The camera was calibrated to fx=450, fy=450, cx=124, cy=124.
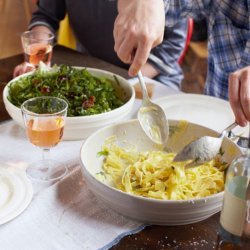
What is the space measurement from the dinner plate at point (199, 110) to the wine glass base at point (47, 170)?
40cm

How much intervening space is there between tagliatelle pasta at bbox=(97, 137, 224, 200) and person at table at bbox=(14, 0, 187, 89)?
0.89m

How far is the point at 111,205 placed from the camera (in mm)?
864

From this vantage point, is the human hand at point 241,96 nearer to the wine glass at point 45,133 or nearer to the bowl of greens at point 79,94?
the bowl of greens at point 79,94

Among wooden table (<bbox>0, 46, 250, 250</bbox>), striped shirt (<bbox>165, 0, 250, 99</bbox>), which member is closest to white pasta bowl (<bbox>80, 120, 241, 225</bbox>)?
wooden table (<bbox>0, 46, 250, 250</bbox>)

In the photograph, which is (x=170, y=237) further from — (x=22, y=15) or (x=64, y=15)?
(x=22, y=15)

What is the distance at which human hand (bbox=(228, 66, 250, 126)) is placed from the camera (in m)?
1.06

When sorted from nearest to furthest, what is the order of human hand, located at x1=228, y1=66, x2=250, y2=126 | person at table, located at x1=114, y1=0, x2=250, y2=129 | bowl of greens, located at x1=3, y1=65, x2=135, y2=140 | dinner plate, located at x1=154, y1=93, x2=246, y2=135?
human hand, located at x1=228, y1=66, x2=250, y2=126 < bowl of greens, located at x1=3, y1=65, x2=135, y2=140 < dinner plate, located at x1=154, y1=93, x2=246, y2=135 < person at table, located at x1=114, y1=0, x2=250, y2=129

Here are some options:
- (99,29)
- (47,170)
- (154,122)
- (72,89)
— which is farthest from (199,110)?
(99,29)

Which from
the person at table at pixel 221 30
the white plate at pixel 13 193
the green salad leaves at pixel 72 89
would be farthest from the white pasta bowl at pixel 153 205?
the person at table at pixel 221 30

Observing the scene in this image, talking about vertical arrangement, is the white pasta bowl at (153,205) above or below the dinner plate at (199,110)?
above

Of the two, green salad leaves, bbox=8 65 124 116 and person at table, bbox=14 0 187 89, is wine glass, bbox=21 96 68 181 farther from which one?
person at table, bbox=14 0 187 89

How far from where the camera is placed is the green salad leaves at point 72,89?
4.06 feet

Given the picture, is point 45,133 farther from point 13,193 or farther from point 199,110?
point 199,110

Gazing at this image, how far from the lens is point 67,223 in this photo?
0.88 m
